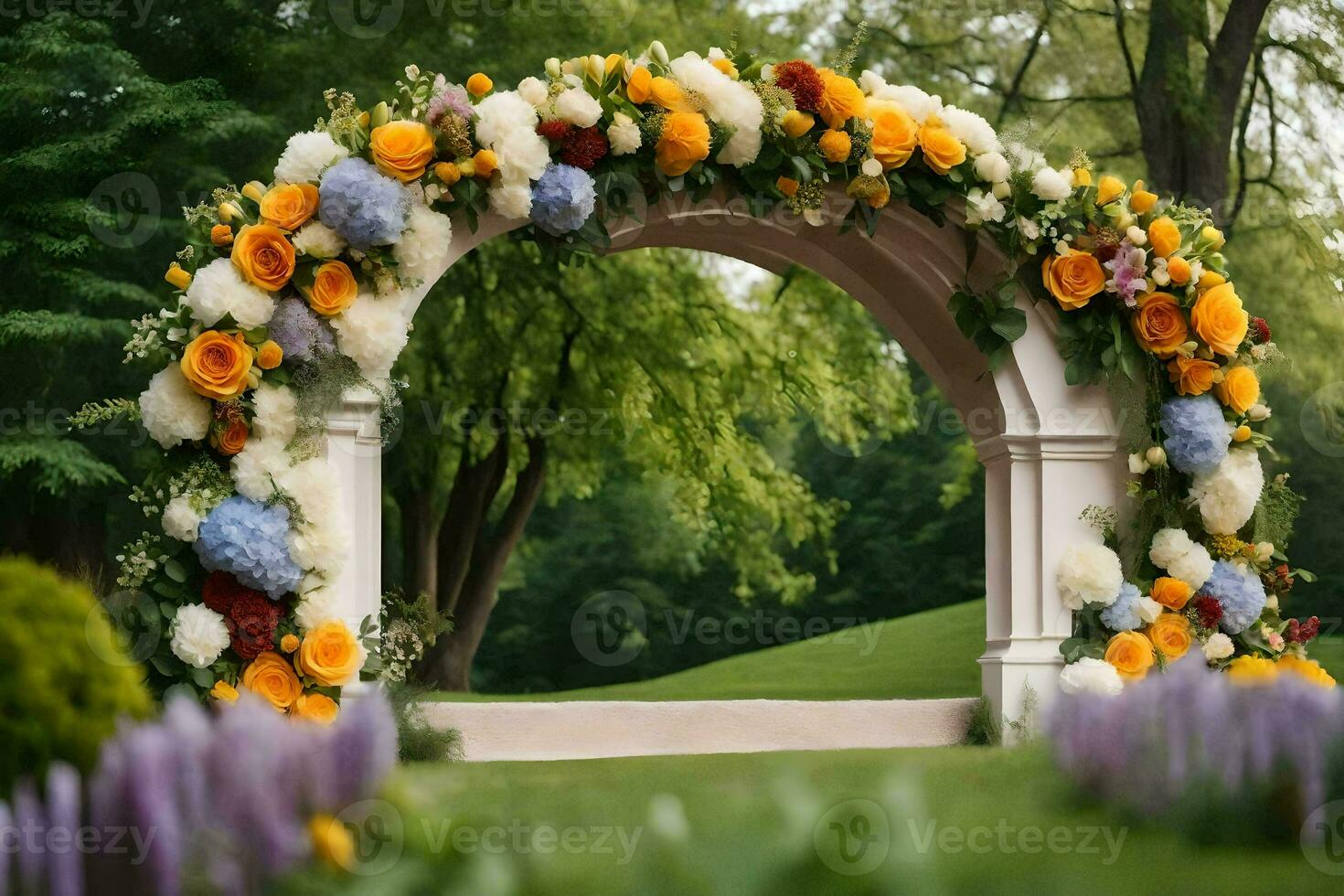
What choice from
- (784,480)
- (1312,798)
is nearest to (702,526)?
(784,480)

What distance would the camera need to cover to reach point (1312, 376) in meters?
15.5

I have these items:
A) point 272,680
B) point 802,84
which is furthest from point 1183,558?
point 272,680

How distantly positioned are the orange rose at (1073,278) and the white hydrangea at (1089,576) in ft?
4.01

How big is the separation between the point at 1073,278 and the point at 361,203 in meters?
3.45

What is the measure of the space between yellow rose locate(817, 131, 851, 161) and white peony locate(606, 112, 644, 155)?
3.04 feet

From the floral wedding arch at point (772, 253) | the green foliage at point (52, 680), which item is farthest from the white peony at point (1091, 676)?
the green foliage at point (52, 680)

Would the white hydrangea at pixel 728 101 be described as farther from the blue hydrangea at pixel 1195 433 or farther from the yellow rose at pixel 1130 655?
the yellow rose at pixel 1130 655

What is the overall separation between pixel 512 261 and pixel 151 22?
13.8 feet

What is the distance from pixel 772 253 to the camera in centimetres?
802

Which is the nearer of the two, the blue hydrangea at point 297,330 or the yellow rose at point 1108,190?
the blue hydrangea at point 297,330

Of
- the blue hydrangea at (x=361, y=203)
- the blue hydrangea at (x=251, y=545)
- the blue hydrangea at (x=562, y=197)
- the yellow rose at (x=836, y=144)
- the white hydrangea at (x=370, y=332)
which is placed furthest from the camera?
the yellow rose at (x=836, y=144)

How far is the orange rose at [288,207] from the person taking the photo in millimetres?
6215

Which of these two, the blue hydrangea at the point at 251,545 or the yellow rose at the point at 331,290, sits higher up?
the yellow rose at the point at 331,290

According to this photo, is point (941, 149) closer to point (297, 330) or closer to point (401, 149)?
point (401, 149)
